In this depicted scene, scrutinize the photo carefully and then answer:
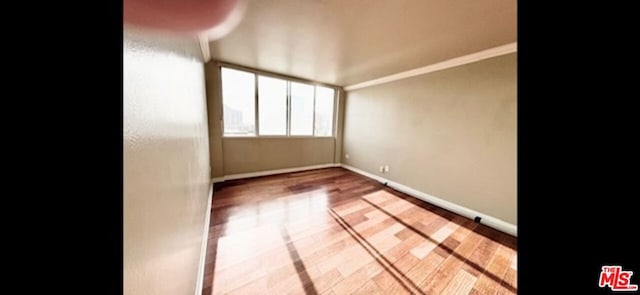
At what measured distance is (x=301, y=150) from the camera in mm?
3969

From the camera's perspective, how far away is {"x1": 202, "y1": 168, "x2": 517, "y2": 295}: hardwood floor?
1.31 m

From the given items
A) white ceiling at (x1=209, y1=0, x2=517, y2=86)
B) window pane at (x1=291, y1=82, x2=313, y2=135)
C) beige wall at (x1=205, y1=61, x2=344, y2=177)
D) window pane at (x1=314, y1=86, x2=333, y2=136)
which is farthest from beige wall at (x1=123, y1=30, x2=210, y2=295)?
window pane at (x1=314, y1=86, x2=333, y2=136)

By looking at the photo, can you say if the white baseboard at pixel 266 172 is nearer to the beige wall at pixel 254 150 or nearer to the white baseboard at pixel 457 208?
the beige wall at pixel 254 150

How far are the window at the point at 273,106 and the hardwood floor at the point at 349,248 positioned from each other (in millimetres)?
1293

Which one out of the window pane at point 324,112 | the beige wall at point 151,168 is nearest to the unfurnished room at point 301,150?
the beige wall at point 151,168

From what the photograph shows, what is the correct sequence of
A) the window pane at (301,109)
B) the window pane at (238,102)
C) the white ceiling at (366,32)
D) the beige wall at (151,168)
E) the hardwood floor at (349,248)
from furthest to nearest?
the window pane at (301,109) < the window pane at (238,102) < the white ceiling at (366,32) < the hardwood floor at (349,248) < the beige wall at (151,168)

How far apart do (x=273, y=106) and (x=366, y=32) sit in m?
2.22

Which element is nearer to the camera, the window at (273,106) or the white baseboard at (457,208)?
the white baseboard at (457,208)

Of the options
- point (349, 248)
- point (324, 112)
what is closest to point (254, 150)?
point (324, 112)

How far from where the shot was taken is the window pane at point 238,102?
3.11m

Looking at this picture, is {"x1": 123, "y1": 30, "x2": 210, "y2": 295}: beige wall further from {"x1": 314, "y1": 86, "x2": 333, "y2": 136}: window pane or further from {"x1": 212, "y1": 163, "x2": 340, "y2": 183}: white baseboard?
{"x1": 314, "y1": 86, "x2": 333, "y2": 136}: window pane

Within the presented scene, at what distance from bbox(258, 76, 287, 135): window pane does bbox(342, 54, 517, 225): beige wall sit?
1.71 meters
